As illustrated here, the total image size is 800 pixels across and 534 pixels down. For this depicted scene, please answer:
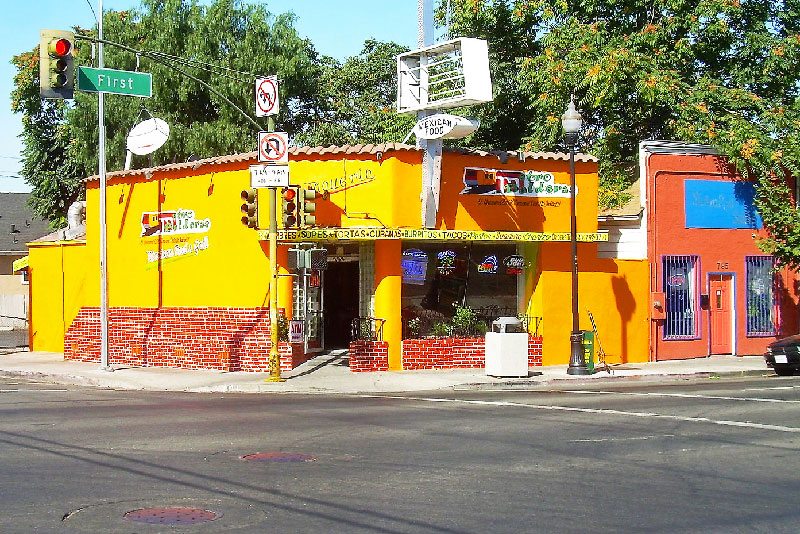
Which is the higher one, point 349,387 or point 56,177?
point 56,177

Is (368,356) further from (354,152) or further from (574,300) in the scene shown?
(574,300)

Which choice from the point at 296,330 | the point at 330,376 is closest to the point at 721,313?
the point at 330,376

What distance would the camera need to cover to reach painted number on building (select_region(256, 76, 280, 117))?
20.5 meters

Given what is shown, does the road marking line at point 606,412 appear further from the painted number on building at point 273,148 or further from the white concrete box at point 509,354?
the painted number on building at point 273,148

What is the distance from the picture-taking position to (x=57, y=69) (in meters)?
18.1

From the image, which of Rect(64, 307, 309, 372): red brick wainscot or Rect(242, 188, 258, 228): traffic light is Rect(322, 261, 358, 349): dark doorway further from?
Rect(242, 188, 258, 228): traffic light

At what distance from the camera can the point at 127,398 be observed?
1808 centimetres

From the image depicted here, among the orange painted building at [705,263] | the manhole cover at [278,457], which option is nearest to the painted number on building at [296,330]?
the orange painted building at [705,263]

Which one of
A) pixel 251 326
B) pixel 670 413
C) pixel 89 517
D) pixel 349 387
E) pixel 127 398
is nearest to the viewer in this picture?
pixel 89 517

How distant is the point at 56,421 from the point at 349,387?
758cm

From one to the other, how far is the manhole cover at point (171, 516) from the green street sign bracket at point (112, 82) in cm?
1407

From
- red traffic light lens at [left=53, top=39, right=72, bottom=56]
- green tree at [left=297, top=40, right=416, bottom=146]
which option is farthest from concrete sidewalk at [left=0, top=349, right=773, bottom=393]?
green tree at [left=297, top=40, right=416, bottom=146]

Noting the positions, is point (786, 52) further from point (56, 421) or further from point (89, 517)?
point (89, 517)

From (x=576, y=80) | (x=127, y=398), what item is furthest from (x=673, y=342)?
(x=127, y=398)
